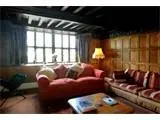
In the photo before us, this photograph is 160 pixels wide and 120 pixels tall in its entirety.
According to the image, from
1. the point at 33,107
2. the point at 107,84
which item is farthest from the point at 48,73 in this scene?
the point at 107,84

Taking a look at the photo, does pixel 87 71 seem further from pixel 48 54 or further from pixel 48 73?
pixel 48 54

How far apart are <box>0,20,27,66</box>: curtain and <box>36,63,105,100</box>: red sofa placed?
4.24 feet

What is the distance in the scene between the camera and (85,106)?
2307 mm

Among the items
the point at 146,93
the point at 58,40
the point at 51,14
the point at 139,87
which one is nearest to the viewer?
the point at 146,93

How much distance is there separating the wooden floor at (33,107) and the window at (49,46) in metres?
1.85

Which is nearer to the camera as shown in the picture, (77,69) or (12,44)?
(77,69)

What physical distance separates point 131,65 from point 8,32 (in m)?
3.71

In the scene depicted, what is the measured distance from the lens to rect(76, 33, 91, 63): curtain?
563 cm

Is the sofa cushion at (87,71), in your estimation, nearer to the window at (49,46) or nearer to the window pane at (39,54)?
the window at (49,46)

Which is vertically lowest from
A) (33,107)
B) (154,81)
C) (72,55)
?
(33,107)

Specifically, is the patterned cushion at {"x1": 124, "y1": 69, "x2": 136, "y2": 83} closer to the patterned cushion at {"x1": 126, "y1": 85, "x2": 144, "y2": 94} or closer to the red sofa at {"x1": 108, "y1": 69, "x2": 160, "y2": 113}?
the red sofa at {"x1": 108, "y1": 69, "x2": 160, "y2": 113}

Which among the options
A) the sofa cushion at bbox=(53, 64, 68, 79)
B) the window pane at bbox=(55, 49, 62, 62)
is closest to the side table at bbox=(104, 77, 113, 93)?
the sofa cushion at bbox=(53, 64, 68, 79)

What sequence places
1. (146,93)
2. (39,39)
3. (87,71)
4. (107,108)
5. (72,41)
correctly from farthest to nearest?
(72,41)
(39,39)
(87,71)
(146,93)
(107,108)

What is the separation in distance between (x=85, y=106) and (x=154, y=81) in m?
1.87
